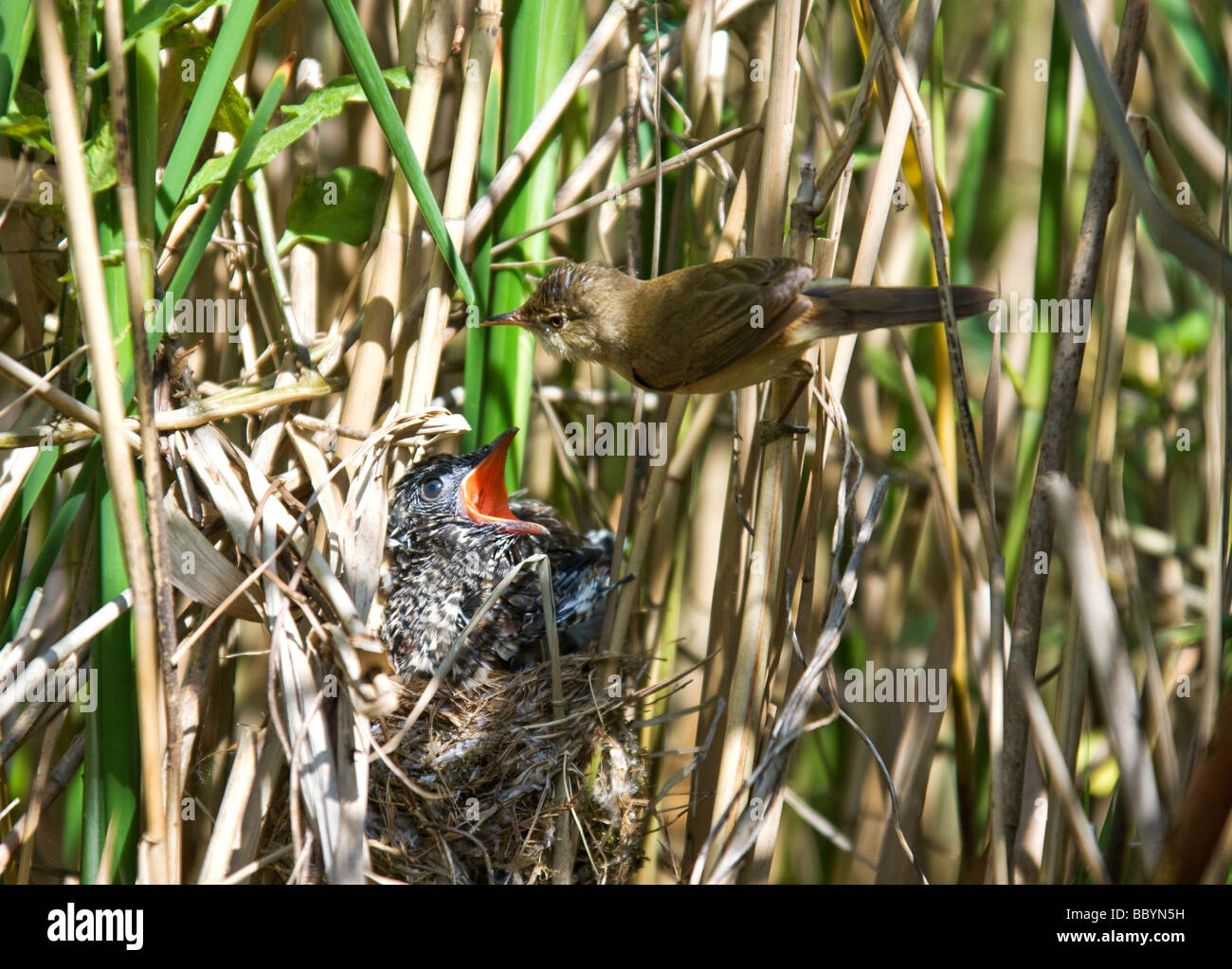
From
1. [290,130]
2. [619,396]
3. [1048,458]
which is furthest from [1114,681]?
[619,396]

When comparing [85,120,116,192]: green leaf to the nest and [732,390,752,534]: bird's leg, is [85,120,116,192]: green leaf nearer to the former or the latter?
the nest

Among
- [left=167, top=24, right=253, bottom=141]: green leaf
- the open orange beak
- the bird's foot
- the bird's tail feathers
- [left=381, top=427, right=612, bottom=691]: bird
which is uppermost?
[left=167, top=24, right=253, bottom=141]: green leaf

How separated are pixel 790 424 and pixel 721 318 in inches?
10.5

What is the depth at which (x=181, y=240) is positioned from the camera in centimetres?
200

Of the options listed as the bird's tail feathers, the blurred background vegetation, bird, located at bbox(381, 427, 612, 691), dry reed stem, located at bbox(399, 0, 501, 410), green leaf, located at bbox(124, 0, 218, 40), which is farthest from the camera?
bird, located at bbox(381, 427, 612, 691)

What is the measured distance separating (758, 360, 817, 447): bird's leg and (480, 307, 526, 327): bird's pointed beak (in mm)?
550

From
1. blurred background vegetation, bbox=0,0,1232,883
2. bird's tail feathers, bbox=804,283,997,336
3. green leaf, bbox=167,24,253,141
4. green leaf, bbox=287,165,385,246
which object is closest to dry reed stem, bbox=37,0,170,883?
blurred background vegetation, bbox=0,0,1232,883

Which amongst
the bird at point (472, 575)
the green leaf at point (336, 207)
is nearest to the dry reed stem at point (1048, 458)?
the bird at point (472, 575)

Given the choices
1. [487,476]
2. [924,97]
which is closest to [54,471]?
[487,476]

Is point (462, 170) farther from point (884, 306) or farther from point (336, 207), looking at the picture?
point (884, 306)

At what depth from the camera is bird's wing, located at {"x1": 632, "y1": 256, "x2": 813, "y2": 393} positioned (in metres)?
1.75

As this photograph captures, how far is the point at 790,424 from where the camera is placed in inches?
70.1
